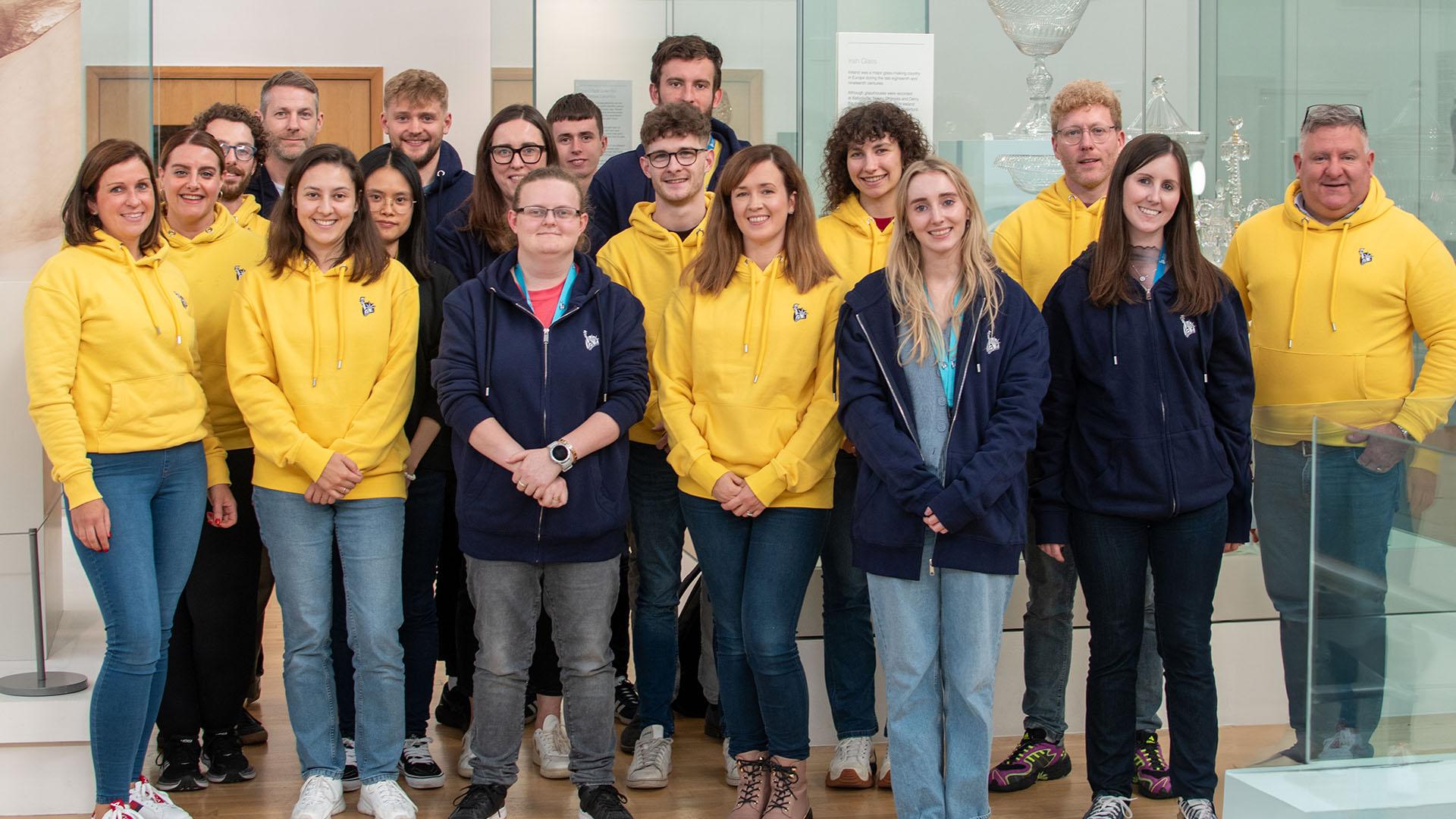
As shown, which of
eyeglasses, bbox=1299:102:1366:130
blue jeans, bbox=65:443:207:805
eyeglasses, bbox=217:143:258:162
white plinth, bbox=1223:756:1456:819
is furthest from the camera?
eyeglasses, bbox=217:143:258:162

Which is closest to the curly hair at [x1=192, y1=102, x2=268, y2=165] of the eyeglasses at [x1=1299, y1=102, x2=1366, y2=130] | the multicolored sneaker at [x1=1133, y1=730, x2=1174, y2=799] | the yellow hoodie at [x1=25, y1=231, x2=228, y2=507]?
the yellow hoodie at [x1=25, y1=231, x2=228, y2=507]

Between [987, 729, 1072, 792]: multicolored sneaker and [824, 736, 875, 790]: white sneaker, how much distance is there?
0.29 metres

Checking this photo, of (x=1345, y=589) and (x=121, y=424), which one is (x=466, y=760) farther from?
(x=1345, y=589)

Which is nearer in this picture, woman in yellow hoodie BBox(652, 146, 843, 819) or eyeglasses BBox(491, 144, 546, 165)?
woman in yellow hoodie BBox(652, 146, 843, 819)

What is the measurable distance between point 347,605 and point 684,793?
88cm

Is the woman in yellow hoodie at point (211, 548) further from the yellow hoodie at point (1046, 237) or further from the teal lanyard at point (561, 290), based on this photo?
the yellow hoodie at point (1046, 237)

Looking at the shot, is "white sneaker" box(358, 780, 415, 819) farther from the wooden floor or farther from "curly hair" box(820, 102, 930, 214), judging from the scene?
"curly hair" box(820, 102, 930, 214)

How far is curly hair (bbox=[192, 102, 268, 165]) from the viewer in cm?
338

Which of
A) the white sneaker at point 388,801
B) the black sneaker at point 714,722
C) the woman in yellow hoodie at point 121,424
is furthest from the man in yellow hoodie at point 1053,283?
the woman in yellow hoodie at point 121,424

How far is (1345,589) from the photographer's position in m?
2.53

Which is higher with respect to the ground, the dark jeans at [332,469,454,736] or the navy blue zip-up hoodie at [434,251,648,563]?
the navy blue zip-up hoodie at [434,251,648,563]

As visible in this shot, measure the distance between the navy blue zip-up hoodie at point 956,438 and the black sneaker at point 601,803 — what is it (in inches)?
29.2

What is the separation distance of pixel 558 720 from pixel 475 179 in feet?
4.29

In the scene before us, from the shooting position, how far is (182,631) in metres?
3.09
